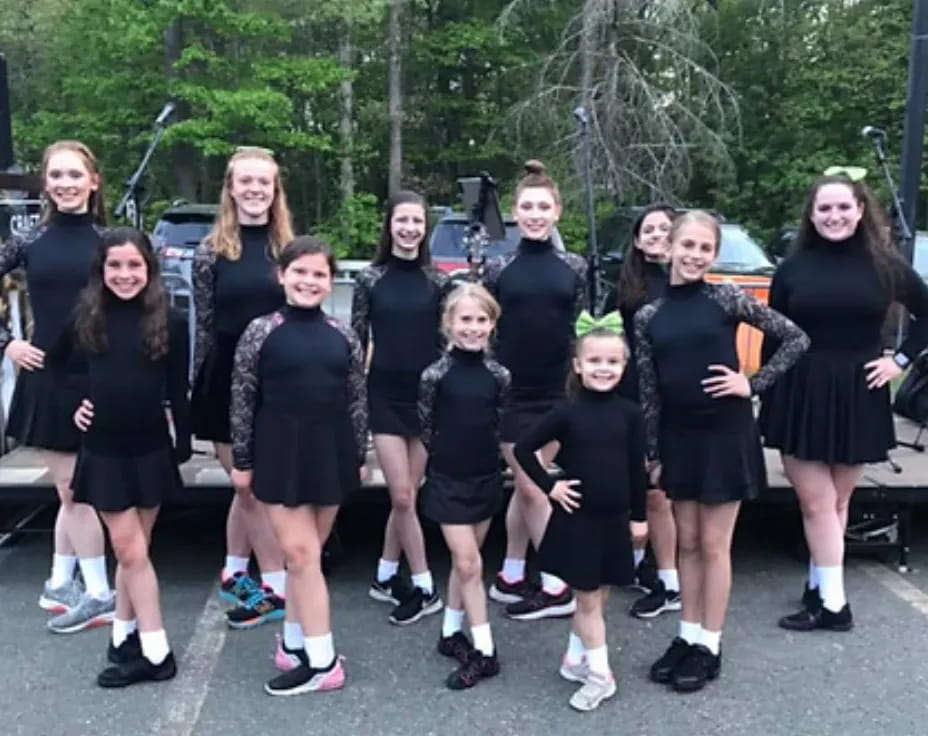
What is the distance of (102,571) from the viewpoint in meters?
4.07

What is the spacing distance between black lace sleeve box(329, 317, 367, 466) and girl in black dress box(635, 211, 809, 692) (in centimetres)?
101

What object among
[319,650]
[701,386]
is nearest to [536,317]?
[701,386]

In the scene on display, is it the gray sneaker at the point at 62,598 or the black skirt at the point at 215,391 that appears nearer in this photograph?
the black skirt at the point at 215,391

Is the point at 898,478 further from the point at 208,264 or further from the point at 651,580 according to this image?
the point at 208,264

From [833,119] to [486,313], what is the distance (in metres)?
19.0

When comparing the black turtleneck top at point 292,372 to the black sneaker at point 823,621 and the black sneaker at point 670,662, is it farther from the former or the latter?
the black sneaker at point 823,621

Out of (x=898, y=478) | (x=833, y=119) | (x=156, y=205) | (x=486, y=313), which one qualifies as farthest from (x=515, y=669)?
(x=833, y=119)

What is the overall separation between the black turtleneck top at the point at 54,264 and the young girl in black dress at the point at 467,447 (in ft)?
4.67

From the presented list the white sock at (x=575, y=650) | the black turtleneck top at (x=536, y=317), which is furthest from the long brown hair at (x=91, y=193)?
the white sock at (x=575, y=650)

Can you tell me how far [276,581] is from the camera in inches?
162

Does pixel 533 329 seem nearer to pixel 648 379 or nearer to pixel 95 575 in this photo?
pixel 648 379

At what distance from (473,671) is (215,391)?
1.48 meters

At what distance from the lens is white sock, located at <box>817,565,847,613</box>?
3982 millimetres

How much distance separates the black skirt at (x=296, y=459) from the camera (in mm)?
3342
